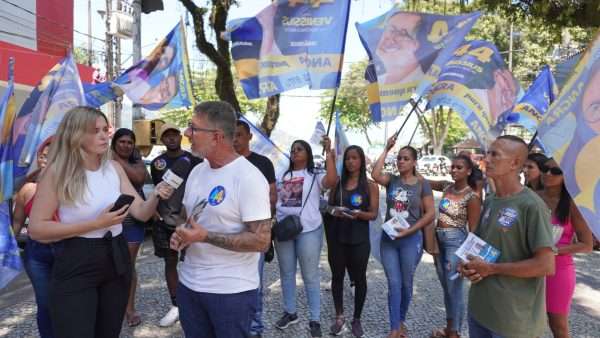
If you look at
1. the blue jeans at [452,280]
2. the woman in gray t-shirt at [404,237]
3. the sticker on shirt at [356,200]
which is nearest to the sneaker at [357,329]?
the woman in gray t-shirt at [404,237]

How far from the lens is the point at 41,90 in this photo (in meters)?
3.72

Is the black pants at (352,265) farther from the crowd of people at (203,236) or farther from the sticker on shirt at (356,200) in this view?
the crowd of people at (203,236)

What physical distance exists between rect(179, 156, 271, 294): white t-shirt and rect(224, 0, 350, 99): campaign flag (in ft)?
7.69

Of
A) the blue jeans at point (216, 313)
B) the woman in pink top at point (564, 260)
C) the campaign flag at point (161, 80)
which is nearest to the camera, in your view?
the blue jeans at point (216, 313)

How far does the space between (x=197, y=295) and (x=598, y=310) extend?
4774 mm

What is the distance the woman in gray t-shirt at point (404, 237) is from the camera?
4133 millimetres

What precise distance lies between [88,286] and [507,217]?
2.21 metres

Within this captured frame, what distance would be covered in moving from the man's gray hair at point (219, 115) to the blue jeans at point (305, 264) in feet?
7.23

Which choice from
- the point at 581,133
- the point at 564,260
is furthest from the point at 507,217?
the point at 564,260

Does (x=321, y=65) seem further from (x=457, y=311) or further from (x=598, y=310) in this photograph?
(x=598, y=310)

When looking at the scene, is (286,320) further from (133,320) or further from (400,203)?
(400,203)

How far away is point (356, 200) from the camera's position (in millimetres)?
4355

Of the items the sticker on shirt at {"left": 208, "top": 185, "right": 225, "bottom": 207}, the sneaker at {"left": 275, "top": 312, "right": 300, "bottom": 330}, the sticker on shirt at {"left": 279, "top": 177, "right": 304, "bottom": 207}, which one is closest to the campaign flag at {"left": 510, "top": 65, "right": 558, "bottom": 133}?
the sticker on shirt at {"left": 279, "top": 177, "right": 304, "bottom": 207}

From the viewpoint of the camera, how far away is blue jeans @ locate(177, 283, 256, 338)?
7.37 ft
